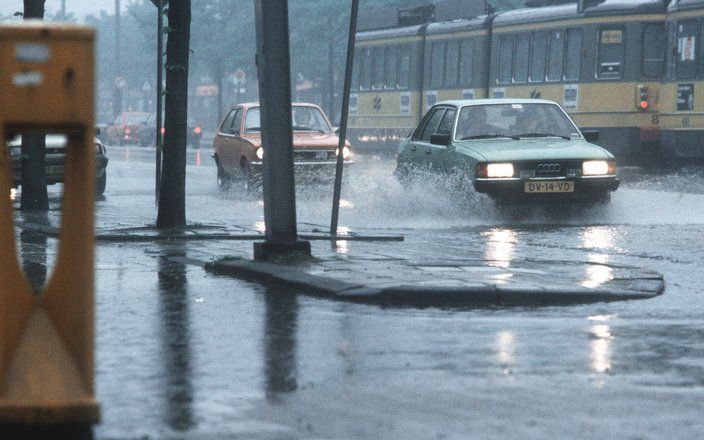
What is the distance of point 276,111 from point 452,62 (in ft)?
82.7

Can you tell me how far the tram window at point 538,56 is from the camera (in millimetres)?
33688

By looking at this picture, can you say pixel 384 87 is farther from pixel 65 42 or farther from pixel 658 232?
pixel 65 42

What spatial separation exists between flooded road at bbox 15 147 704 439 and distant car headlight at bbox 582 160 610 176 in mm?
4075

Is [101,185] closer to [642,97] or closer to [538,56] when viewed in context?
[538,56]

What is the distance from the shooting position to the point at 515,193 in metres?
18.7

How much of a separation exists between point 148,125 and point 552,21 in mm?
36646

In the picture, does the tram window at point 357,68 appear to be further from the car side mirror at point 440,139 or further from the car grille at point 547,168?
the car grille at point 547,168

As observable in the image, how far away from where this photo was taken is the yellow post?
556 cm

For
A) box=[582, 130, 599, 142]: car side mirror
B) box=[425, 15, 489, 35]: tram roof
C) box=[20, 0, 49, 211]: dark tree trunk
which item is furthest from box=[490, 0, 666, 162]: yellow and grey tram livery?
box=[20, 0, 49, 211]: dark tree trunk

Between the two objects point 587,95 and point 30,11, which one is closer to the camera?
point 30,11

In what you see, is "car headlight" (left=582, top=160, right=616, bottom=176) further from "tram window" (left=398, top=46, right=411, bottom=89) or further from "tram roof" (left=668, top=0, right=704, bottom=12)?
"tram window" (left=398, top=46, right=411, bottom=89)

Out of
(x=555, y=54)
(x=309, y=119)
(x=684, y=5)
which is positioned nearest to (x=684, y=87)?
(x=684, y=5)

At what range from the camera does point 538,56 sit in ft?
111

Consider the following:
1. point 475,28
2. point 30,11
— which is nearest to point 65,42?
point 30,11
